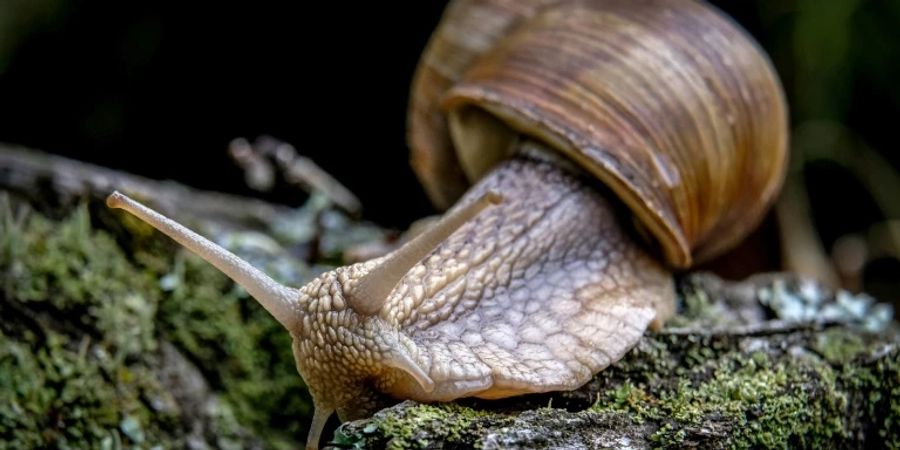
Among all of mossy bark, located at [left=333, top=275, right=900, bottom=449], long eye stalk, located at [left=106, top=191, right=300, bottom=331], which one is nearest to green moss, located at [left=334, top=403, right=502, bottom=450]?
mossy bark, located at [left=333, top=275, right=900, bottom=449]

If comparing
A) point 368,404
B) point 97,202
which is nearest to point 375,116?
point 97,202

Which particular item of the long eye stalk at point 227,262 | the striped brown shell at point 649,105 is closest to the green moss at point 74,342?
the long eye stalk at point 227,262

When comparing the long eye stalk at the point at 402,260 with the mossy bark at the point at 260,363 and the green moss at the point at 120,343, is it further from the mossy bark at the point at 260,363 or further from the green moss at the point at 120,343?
the green moss at the point at 120,343

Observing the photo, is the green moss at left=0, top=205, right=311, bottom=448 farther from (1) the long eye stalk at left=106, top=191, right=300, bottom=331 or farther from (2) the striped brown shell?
(2) the striped brown shell

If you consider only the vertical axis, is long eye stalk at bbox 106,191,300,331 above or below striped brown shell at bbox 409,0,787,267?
below

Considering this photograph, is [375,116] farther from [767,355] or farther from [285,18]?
[767,355]

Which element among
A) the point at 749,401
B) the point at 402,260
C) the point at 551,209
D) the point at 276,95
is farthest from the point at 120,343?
the point at 276,95
